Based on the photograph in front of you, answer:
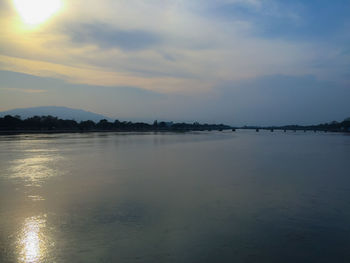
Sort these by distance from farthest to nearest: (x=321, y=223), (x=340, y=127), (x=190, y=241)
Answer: (x=340, y=127) → (x=321, y=223) → (x=190, y=241)

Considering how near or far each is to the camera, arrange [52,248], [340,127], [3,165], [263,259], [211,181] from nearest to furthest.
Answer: [263,259], [52,248], [211,181], [3,165], [340,127]

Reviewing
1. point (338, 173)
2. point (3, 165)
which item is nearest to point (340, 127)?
point (338, 173)

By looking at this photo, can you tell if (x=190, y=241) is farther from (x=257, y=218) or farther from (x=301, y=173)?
(x=301, y=173)

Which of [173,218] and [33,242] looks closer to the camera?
[33,242]

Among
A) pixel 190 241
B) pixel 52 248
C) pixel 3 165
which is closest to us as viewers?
pixel 52 248

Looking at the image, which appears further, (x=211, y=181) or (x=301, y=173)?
(x=301, y=173)

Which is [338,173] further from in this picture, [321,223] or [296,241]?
[296,241]

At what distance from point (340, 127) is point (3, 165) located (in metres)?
130

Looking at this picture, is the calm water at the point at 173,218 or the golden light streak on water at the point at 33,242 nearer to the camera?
the golden light streak on water at the point at 33,242

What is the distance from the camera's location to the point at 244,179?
1180cm

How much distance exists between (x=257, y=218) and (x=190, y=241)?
6.96 ft

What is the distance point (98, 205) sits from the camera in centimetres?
777

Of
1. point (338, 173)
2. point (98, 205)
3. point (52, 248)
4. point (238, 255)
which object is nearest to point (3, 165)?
point (98, 205)

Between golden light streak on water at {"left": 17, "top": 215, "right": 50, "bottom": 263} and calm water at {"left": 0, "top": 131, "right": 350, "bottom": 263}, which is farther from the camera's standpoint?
calm water at {"left": 0, "top": 131, "right": 350, "bottom": 263}
